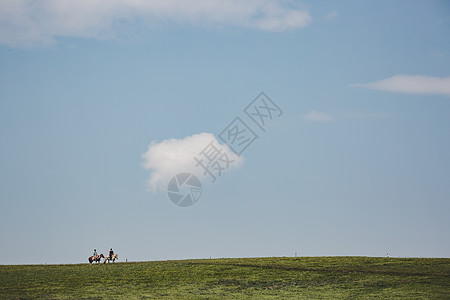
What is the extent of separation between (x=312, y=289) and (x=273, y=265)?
12.0 m

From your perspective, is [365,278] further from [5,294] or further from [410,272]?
[5,294]

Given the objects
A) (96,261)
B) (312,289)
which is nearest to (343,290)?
(312,289)

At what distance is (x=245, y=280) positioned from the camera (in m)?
43.8

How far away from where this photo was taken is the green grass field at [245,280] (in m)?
37.8

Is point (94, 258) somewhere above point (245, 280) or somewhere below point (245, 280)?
above

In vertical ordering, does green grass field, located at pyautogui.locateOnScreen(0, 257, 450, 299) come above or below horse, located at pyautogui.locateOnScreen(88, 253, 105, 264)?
below

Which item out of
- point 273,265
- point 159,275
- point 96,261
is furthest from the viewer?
point 96,261

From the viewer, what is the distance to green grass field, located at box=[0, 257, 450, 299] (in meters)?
37.8

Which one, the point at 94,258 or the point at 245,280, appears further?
the point at 94,258

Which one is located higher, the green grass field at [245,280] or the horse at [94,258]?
the horse at [94,258]

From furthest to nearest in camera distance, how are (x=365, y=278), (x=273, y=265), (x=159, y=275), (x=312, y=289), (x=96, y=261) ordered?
(x=96, y=261) < (x=273, y=265) < (x=159, y=275) < (x=365, y=278) < (x=312, y=289)

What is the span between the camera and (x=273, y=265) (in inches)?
2023

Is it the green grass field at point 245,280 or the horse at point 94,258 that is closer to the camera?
the green grass field at point 245,280

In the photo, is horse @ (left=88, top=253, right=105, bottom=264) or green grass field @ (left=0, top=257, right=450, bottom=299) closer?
green grass field @ (left=0, top=257, right=450, bottom=299)
